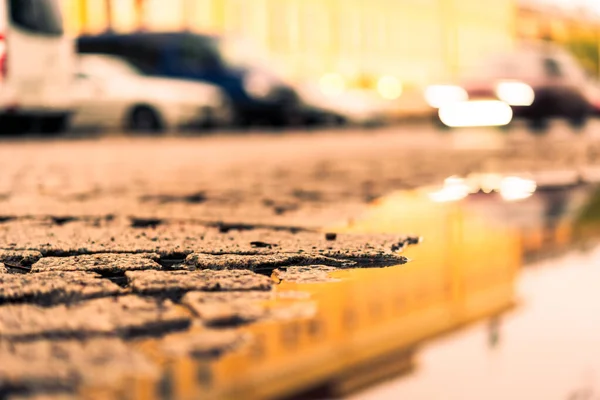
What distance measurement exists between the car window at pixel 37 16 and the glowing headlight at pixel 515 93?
7887 millimetres

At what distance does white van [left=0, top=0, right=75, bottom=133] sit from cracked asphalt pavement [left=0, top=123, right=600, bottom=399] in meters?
0.80

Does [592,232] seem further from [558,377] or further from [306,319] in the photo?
[558,377]

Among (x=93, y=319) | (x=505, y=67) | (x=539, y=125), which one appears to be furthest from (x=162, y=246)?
(x=539, y=125)

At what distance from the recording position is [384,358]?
3.00 metres

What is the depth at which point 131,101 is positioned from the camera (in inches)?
846

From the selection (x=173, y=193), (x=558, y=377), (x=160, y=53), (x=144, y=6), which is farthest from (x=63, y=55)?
(x=144, y=6)

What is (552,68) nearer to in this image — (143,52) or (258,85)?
(258,85)

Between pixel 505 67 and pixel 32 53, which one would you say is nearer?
pixel 32 53

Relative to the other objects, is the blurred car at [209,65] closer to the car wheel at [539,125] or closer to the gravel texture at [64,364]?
the car wheel at [539,125]

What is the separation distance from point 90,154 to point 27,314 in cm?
1189

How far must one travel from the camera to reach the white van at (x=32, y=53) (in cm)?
1105

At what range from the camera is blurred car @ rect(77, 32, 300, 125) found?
2303 centimetres

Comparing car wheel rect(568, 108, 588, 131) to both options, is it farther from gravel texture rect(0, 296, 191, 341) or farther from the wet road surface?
gravel texture rect(0, 296, 191, 341)

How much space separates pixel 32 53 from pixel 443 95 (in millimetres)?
7793
